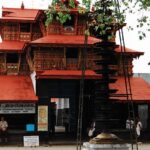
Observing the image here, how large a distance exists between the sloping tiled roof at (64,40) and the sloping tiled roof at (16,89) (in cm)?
317

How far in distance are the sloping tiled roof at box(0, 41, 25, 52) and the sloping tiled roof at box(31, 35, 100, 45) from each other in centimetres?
338

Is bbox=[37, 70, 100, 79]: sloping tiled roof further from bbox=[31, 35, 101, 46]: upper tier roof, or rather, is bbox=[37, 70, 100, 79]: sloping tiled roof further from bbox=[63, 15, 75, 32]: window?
bbox=[63, 15, 75, 32]: window

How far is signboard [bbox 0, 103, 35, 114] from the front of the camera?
3331 cm

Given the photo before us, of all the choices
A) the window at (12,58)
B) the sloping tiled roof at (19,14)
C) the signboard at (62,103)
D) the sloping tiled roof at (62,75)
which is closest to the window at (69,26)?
the sloping tiled roof at (19,14)

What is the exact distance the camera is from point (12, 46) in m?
37.7

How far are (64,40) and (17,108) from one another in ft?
16.3

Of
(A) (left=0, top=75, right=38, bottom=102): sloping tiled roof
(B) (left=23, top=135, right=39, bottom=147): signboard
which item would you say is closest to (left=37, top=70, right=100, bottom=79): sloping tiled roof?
(A) (left=0, top=75, right=38, bottom=102): sloping tiled roof

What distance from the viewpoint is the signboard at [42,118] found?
32844 millimetres

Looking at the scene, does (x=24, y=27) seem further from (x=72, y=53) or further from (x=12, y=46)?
(x=72, y=53)

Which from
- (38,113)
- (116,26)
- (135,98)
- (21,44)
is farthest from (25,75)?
(116,26)

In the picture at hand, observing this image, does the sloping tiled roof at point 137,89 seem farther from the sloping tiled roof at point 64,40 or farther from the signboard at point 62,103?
the signboard at point 62,103

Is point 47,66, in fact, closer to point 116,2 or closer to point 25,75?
point 25,75

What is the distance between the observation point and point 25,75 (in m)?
37.3

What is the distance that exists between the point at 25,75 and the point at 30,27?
356cm
